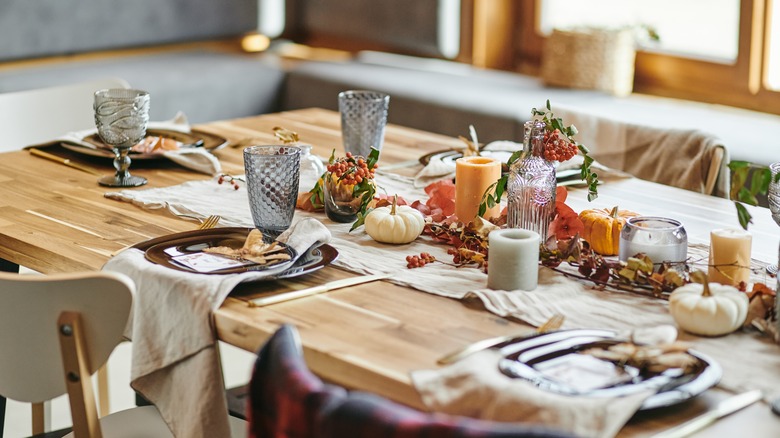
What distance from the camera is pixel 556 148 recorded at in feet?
5.19

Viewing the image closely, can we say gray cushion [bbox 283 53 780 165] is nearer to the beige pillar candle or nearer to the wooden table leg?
the beige pillar candle

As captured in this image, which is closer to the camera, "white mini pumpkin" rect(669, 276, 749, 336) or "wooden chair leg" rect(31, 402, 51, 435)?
"white mini pumpkin" rect(669, 276, 749, 336)

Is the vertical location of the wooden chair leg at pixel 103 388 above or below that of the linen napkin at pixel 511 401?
below

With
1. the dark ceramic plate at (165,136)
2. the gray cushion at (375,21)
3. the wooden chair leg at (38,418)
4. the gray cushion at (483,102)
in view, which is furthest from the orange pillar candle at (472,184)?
the gray cushion at (375,21)

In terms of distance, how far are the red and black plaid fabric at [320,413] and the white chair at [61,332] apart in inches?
15.3

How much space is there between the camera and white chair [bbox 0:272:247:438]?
1312mm

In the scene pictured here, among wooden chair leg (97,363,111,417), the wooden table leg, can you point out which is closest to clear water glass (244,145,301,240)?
the wooden table leg

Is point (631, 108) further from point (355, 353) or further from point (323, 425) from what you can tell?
point (323, 425)

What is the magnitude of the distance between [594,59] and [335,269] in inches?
92.8

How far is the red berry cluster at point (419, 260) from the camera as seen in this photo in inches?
60.1

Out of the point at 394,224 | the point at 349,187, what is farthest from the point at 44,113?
the point at 394,224

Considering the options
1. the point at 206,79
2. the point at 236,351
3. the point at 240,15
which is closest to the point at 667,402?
the point at 236,351

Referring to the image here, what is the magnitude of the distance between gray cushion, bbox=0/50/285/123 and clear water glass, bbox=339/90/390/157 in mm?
1838

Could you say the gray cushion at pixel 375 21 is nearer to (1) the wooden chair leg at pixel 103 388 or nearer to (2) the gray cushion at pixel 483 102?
(2) the gray cushion at pixel 483 102
